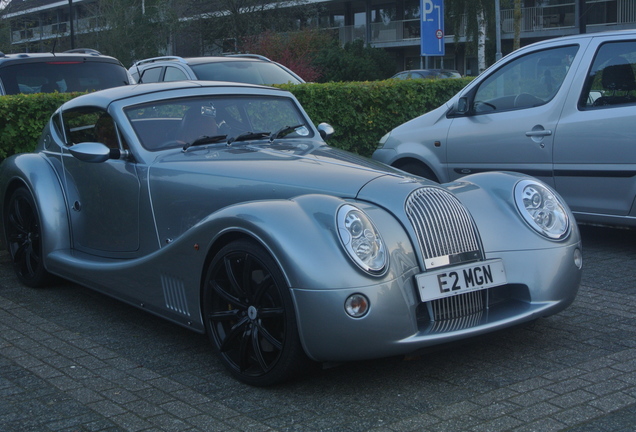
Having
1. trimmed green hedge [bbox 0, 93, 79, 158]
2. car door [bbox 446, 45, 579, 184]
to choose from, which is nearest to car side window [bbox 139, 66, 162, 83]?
trimmed green hedge [bbox 0, 93, 79, 158]

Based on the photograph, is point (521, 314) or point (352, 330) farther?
point (521, 314)

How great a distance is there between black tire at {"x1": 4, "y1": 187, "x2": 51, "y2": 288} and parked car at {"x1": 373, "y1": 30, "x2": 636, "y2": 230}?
3.75 m

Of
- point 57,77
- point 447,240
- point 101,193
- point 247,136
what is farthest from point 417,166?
point 57,77

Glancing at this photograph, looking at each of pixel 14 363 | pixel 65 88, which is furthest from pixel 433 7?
pixel 14 363

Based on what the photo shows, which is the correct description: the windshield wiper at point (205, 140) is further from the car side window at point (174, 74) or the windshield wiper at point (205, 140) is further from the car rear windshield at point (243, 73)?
the car side window at point (174, 74)

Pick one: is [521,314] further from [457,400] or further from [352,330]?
[352,330]

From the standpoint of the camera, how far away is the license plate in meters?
3.80

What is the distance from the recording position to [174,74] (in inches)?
449

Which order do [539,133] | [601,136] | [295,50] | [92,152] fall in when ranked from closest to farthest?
[92,152], [601,136], [539,133], [295,50]

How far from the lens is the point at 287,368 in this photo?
12.4 feet

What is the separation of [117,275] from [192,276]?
89 centimetres

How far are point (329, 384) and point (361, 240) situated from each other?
78 cm

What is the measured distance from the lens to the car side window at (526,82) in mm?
7016

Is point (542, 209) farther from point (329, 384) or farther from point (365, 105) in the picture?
point (365, 105)
